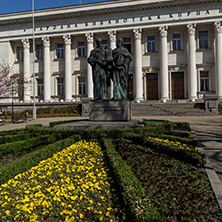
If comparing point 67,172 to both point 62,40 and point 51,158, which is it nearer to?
point 51,158

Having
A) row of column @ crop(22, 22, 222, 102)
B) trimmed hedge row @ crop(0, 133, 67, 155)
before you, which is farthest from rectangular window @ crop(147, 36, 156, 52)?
trimmed hedge row @ crop(0, 133, 67, 155)

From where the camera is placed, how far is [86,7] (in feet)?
112

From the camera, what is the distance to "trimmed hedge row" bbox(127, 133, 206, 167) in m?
5.26

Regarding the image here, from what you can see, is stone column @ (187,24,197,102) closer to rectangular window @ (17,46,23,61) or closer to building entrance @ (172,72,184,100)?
building entrance @ (172,72,184,100)

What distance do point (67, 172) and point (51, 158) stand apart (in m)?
1.38

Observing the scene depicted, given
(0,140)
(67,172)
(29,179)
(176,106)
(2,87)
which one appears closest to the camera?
(29,179)

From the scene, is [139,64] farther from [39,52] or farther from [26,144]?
[26,144]

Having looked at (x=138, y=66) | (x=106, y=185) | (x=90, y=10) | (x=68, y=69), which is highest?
(x=90, y=10)

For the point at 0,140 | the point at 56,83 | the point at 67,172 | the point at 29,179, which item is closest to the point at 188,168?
the point at 67,172

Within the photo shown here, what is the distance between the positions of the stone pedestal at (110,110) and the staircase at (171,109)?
15.7m

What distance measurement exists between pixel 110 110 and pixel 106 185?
6.78 metres

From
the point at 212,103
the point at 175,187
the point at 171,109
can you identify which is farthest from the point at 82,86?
the point at 175,187

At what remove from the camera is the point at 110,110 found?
1094cm

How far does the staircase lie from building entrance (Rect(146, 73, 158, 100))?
19.9ft
